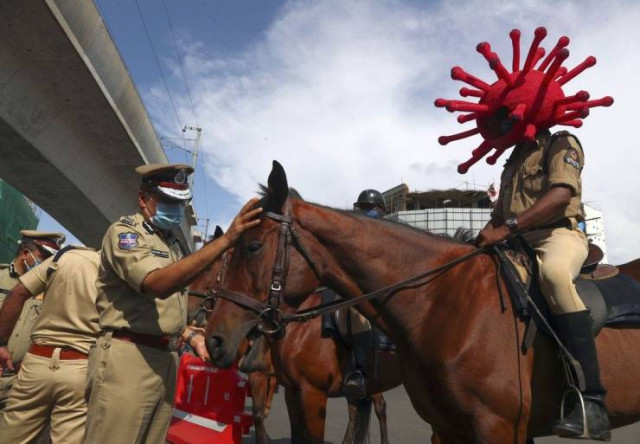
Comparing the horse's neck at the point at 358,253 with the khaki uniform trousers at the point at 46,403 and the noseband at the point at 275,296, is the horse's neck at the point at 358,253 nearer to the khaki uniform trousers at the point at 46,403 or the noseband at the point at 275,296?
the noseband at the point at 275,296

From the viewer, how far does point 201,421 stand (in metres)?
5.84

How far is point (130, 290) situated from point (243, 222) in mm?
790

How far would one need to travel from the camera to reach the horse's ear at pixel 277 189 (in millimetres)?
2637

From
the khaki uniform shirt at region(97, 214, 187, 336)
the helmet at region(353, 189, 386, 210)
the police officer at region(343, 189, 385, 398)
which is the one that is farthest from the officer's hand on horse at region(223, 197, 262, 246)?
the helmet at region(353, 189, 386, 210)

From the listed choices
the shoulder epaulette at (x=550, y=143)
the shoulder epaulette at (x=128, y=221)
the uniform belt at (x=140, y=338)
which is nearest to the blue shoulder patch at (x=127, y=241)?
the shoulder epaulette at (x=128, y=221)

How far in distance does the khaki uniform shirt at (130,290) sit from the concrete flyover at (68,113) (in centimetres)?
488

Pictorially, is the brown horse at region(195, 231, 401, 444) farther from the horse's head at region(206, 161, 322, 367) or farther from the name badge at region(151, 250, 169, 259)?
the horse's head at region(206, 161, 322, 367)

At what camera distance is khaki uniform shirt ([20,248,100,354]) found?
363 centimetres

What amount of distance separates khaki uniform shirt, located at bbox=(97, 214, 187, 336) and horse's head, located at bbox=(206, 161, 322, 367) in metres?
0.37

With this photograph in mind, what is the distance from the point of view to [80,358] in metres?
3.59

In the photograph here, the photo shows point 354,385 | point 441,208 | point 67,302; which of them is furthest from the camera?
point 441,208

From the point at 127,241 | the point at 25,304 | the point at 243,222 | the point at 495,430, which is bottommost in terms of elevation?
the point at 495,430

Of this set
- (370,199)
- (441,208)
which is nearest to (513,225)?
(370,199)

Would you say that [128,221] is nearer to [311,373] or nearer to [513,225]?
[513,225]
